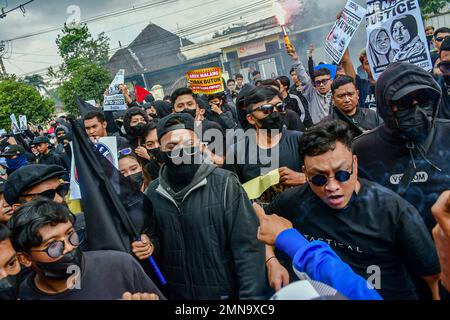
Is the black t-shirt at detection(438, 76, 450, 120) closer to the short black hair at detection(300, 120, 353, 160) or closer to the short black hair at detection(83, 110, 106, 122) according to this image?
the short black hair at detection(300, 120, 353, 160)

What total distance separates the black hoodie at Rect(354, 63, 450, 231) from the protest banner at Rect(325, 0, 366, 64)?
10.3ft

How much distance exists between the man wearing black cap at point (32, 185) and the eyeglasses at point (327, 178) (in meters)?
2.12

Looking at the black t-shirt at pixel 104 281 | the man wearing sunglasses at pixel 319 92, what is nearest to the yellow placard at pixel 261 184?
the black t-shirt at pixel 104 281

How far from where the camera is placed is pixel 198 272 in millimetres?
2631

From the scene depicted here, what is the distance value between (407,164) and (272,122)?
4.51 ft

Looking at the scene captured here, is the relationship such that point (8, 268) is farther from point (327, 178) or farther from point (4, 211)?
point (327, 178)

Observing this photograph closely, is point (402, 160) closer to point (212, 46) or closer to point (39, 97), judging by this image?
point (39, 97)

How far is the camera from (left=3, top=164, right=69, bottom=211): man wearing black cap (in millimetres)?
3119

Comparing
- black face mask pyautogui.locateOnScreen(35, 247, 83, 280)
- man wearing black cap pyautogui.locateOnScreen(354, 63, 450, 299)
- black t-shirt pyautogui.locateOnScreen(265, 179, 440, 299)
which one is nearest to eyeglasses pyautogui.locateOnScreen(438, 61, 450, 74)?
man wearing black cap pyautogui.locateOnScreen(354, 63, 450, 299)

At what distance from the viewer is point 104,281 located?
7.26 ft

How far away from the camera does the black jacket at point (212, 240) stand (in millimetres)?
2592

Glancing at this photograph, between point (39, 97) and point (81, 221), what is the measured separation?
23.5 metres

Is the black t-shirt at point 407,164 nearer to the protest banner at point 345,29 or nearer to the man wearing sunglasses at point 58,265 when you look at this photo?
the man wearing sunglasses at point 58,265
